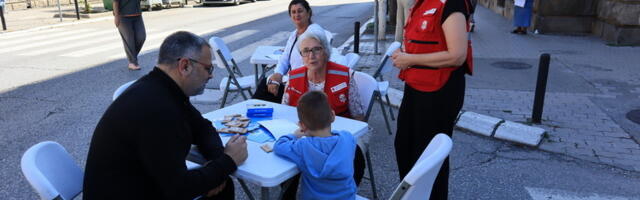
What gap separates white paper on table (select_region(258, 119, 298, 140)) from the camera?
2767mm

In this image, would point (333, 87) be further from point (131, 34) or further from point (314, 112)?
point (131, 34)

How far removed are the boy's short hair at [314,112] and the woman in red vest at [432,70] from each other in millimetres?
628

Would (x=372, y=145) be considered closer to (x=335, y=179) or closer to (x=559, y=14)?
(x=335, y=179)

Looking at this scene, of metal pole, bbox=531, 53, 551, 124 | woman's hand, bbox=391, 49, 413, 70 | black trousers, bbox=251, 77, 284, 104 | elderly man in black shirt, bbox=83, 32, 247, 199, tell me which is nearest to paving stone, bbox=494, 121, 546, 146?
metal pole, bbox=531, 53, 551, 124

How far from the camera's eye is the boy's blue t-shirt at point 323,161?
2332mm

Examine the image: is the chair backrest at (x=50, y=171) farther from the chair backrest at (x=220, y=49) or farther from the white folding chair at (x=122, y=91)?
the chair backrest at (x=220, y=49)

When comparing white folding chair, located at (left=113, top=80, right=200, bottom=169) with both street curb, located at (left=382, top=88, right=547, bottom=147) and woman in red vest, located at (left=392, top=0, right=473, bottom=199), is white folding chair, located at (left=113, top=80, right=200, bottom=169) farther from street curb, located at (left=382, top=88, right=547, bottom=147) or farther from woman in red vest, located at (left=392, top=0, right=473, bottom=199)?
street curb, located at (left=382, top=88, right=547, bottom=147)

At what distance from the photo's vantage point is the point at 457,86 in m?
2.76

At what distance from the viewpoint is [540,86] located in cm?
502

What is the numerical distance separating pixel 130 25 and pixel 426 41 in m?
7.07

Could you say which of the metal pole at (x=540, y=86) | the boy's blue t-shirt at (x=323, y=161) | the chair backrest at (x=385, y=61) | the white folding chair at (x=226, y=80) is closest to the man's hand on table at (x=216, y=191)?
the boy's blue t-shirt at (x=323, y=161)

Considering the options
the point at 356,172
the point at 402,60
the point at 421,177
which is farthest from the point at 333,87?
the point at 421,177

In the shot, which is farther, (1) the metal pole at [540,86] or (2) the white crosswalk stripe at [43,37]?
(2) the white crosswalk stripe at [43,37]

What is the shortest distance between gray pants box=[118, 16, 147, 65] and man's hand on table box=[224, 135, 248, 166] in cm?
674
